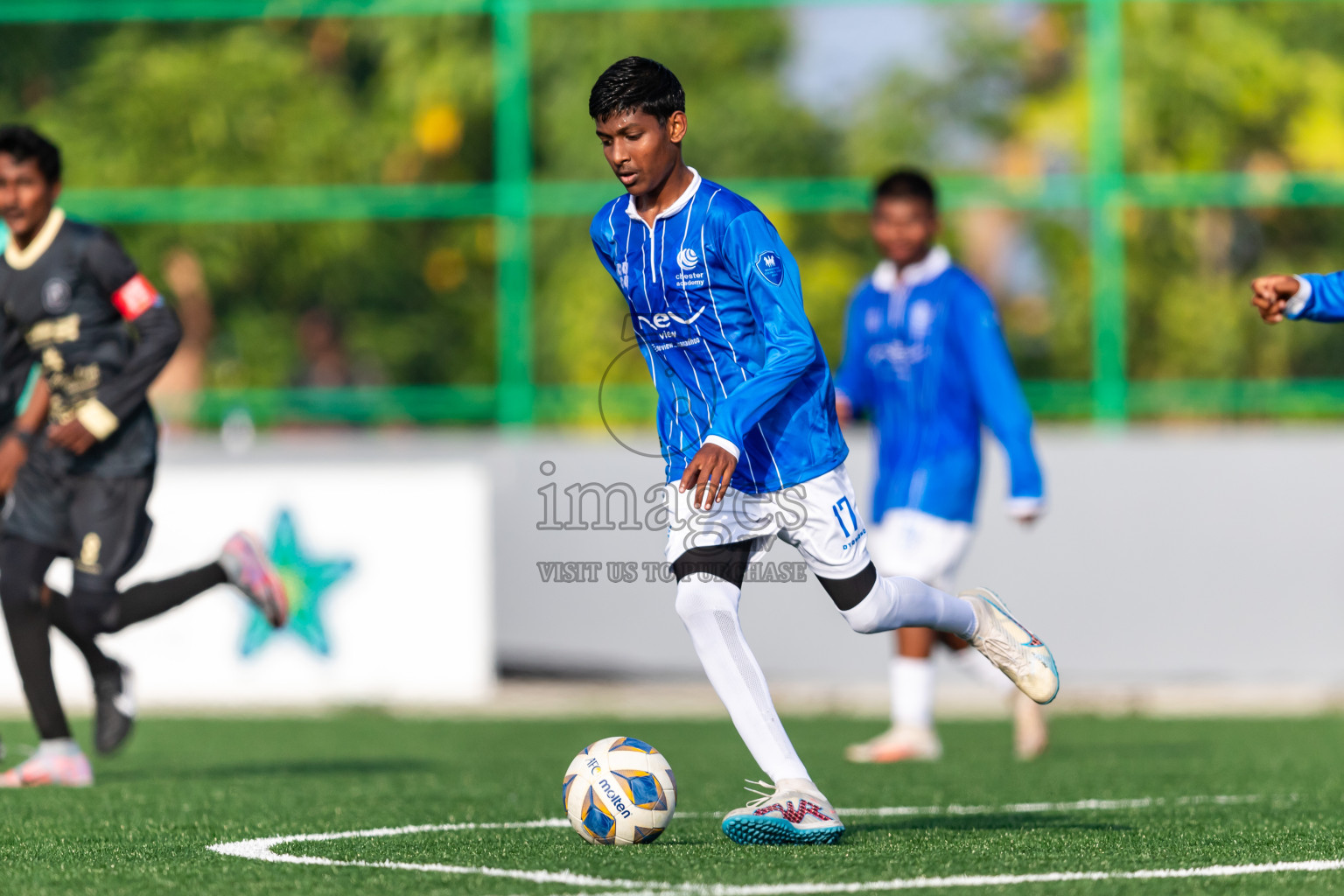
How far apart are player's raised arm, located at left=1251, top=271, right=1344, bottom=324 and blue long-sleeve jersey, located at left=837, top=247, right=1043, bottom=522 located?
2.37m

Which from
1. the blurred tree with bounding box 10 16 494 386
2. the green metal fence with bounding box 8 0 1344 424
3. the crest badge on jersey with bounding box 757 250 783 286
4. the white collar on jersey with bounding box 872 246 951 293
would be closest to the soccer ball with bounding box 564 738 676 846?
the crest badge on jersey with bounding box 757 250 783 286

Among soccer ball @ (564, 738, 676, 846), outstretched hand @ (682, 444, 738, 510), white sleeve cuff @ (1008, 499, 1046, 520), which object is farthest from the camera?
white sleeve cuff @ (1008, 499, 1046, 520)

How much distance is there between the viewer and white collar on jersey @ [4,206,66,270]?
22.5 ft

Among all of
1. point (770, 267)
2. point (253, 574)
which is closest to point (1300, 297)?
point (770, 267)

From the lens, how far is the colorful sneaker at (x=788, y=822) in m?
4.92

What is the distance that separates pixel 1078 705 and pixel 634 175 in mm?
6401

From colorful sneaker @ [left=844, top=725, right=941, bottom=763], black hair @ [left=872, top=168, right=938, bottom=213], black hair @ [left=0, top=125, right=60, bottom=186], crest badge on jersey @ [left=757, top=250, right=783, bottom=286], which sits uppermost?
black hair @ [left=0, top=125, right=60, bottom=186]

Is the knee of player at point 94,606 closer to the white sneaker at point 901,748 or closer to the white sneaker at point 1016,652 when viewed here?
the white sneaker at point 901,748

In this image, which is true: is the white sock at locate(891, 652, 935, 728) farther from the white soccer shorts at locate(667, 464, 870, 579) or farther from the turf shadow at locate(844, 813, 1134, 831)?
the white soccer shorts at locate(667, 464, 870, 579)

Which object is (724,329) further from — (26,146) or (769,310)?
(26,146)

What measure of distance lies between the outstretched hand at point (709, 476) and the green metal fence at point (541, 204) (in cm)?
780

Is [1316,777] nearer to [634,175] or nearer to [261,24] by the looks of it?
[634,175]

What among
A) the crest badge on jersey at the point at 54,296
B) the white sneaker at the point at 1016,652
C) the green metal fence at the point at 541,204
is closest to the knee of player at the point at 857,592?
the white sneaker at the point at 1016,652

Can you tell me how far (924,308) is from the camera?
8.00 meters
